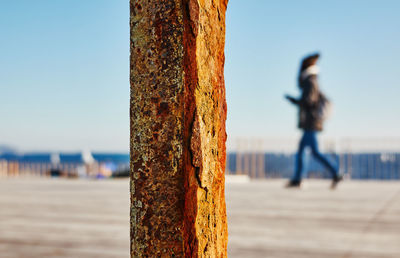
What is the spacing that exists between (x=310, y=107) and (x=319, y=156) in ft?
3.81

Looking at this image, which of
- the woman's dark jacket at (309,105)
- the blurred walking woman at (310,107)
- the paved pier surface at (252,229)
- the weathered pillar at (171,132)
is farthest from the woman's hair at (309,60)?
the weathered pillar at (171,132)

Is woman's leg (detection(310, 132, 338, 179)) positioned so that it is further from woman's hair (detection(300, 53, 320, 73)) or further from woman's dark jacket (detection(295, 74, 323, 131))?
woman's hair (detection(300, 53, 320, 73))

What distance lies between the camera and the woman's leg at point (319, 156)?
9484mm

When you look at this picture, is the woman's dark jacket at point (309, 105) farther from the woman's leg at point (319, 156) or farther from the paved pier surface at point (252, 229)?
the paved pier surface at point (252, 229)

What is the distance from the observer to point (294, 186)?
10.3 meters

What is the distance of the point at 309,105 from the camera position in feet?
32.2

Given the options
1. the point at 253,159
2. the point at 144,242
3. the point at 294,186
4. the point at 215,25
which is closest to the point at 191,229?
the point at 144,242

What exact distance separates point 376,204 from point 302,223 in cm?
260

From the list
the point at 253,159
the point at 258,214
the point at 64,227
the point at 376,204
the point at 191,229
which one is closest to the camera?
the point at 191,229

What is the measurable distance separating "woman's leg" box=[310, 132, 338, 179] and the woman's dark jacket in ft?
0.75

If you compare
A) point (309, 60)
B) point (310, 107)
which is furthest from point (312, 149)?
point (309, 60)

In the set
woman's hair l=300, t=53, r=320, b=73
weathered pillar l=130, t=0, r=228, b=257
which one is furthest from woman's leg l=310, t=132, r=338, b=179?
weathered pillar l=130, t=0, r=228, b=257

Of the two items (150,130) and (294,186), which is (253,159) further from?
(150,130)

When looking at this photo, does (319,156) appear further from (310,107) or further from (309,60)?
(309,60)
